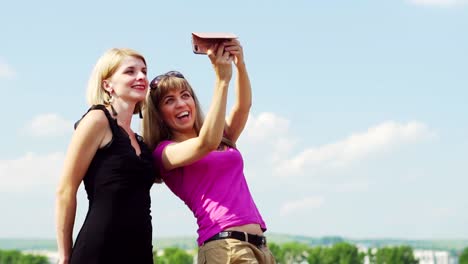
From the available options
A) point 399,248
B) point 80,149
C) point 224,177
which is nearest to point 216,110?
point 224,177

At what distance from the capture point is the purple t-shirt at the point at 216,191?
5234mm

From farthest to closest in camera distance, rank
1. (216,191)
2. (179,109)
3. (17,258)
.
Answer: (17,258), (179,109), (216,191)

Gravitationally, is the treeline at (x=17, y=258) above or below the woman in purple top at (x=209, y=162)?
above

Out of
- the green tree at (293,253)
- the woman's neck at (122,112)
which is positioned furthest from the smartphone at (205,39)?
the green tree at (293,253)

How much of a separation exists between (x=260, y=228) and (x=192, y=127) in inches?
31.9

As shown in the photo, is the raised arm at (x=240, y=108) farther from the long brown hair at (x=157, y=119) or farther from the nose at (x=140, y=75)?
the nose at (x=140, y=75)

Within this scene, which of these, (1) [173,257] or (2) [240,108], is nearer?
(2) [240,108]

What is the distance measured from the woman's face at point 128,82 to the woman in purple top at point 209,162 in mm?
329

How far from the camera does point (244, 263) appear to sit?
5.14 meters

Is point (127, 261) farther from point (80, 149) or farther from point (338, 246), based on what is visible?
point (338, 246)

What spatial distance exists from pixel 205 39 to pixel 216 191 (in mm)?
950

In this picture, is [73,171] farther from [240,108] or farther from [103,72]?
[240,108]

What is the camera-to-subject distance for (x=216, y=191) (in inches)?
208

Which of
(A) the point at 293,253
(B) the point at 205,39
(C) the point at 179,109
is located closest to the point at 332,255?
(A) the point at 293,253
